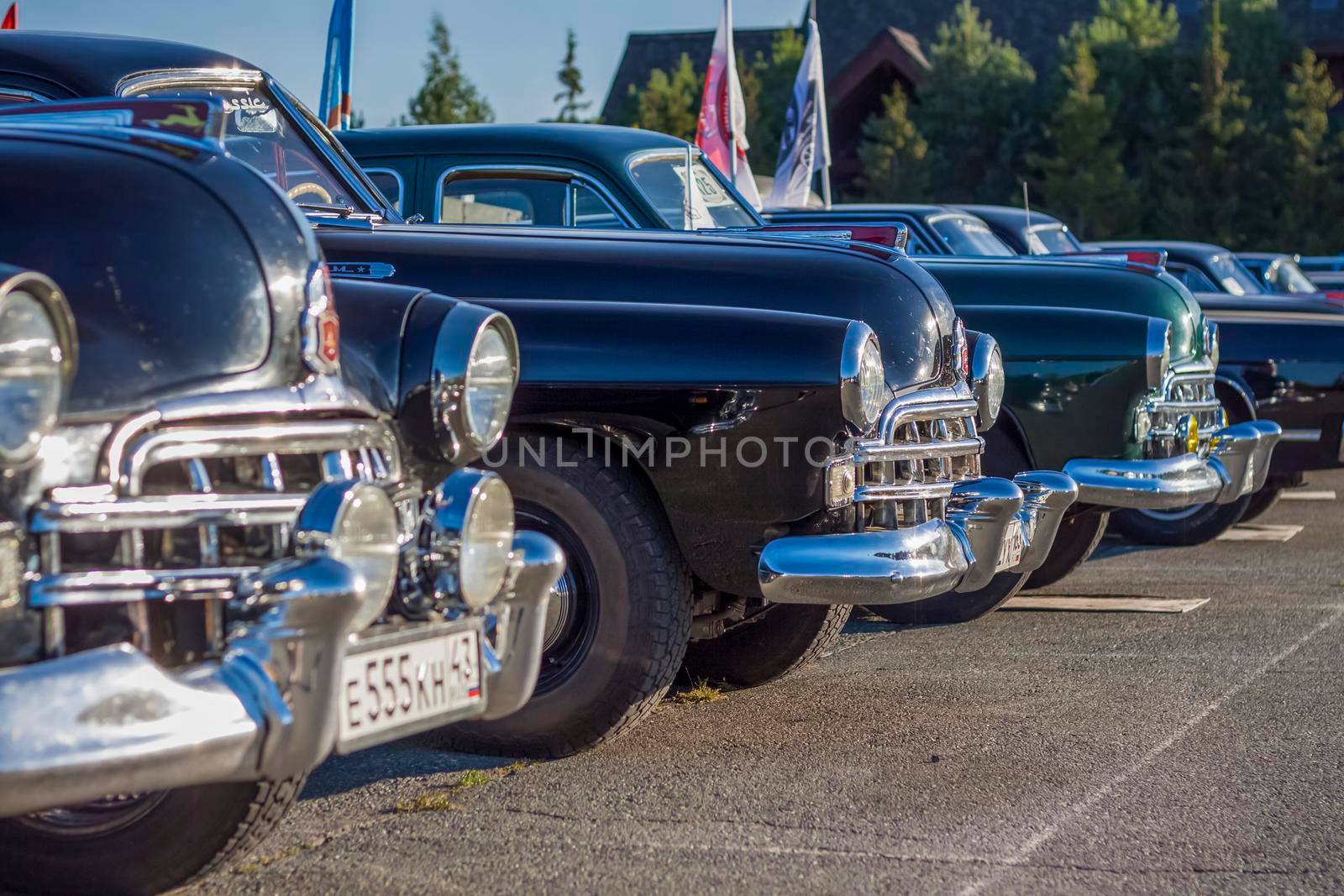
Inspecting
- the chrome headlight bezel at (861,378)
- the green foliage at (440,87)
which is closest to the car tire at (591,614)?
the chrome headlight bezel at (861,378)

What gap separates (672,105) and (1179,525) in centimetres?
3030

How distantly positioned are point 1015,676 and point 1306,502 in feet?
22.4

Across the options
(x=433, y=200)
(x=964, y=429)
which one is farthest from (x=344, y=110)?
(x=964, y=429)

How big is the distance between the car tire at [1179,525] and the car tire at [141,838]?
6.76 metres

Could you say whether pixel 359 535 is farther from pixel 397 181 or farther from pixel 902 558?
pixel 397 181

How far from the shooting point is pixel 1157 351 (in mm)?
7156

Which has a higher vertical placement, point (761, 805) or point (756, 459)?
point (756, 459)


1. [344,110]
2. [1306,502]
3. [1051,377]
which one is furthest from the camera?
[1306,502]

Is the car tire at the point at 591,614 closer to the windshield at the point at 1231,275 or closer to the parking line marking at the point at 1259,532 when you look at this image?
A: the parking line marking at the point at 1259,532

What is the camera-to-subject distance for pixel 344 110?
10.8 meters

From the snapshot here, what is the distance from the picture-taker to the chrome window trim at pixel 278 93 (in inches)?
208

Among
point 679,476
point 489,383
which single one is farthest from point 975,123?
point 489,383

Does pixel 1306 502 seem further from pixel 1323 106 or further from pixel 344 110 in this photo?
pixel 1323 106

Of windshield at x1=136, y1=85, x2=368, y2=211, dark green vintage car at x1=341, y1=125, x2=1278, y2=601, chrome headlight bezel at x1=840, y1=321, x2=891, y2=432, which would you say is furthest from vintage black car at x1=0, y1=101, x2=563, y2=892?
dark green vintage car at x1=341, y1=125, x2=1278, y2=601
